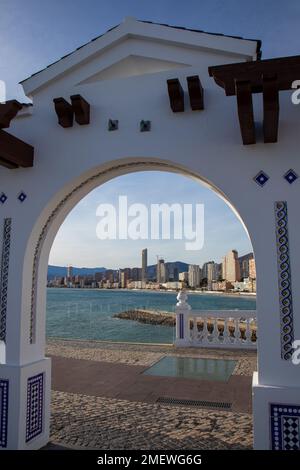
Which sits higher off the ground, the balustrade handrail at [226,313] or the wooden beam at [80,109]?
the wooden beam at [80,109]

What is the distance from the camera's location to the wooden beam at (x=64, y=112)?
362 centimetres

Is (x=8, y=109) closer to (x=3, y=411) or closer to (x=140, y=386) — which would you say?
(x=3, y=411)

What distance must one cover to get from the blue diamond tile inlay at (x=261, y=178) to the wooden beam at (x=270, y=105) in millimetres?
324

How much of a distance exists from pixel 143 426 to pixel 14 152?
3.30 metres

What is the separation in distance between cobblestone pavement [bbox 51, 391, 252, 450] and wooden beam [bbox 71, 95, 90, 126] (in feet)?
10.8

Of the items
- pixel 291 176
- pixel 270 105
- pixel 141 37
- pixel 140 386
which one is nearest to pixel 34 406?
pixel 140 386

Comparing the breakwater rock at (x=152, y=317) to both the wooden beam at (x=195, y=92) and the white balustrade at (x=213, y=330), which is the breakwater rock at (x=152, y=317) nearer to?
the white balustrade at (x=213, y=330)

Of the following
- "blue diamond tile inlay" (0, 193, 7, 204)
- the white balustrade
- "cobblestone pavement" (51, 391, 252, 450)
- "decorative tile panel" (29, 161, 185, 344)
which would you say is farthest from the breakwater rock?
"blue diamond tile inlay" (0, 193, 7, 204)

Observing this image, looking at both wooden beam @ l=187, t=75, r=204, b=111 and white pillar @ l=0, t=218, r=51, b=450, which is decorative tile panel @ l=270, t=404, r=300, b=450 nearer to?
white pillar @ l=0, t=218, r=51, b=450

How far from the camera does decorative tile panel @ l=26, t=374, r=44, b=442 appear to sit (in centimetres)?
371

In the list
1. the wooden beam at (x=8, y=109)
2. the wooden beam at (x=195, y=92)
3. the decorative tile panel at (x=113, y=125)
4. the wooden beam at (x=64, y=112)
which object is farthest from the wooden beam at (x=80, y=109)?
the wooden beam at (x=195, y=92)
